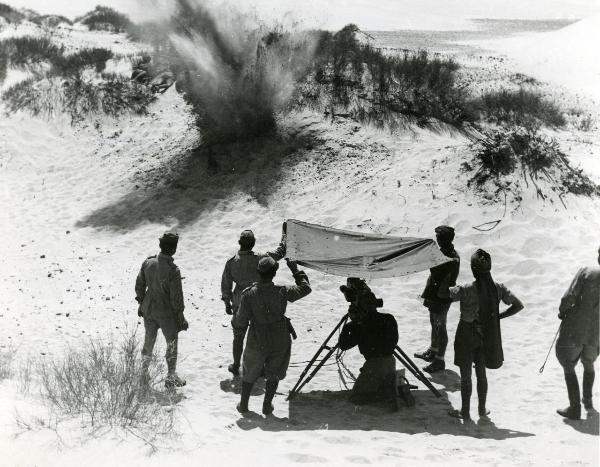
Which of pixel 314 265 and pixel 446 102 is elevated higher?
pixel 446 102

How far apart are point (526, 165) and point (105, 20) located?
82.9ft

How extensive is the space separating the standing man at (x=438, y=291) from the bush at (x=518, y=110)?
10105 millimetres

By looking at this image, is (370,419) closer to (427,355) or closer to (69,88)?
(427,355)

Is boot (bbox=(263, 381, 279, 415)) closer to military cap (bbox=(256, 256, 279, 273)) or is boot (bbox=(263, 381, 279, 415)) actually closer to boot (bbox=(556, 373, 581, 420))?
military cap (bbox=(256, 256, 279, 273))

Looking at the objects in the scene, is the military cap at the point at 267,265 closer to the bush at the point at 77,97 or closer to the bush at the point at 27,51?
the bush at the point at 77,97

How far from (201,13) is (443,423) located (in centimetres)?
1388

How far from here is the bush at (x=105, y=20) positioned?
2897 cm

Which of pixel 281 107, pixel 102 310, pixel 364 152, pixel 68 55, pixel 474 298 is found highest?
pixel 68 55

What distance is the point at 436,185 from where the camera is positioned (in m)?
11.8

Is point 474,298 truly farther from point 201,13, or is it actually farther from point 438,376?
point 201,13

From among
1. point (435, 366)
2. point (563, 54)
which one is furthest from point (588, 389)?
point (563, 54)

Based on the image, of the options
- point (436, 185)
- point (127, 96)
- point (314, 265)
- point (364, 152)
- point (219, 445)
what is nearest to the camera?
point (219, 445)

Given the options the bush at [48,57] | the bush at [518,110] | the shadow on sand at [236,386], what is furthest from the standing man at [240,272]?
the bush at [48,57]

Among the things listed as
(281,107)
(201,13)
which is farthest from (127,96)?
(281,107)
